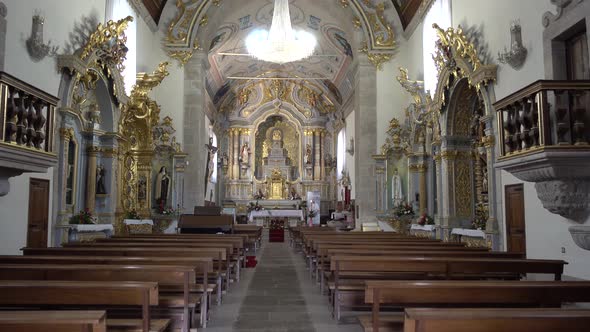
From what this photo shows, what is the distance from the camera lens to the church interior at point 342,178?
4.13 metres

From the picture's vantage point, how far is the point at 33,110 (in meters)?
6.31

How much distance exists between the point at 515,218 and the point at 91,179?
356 inches

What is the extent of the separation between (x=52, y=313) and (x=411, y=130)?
47.2 ft

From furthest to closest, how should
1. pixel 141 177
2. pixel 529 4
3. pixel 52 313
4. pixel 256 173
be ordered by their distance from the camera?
pixel 256 173 < pixel 141 177 < pixel 529 4 < pixel 52 313

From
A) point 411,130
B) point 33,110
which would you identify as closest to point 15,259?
point 33,110

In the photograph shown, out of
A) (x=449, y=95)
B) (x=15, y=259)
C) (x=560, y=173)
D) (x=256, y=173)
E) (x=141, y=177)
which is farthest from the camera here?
(x=256, y=173)

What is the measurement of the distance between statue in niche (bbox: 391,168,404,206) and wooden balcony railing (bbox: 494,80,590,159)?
974 centimetres

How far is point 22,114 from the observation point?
6039 millimetres

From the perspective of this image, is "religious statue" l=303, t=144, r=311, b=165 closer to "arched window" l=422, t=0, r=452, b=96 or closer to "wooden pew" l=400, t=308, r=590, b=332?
"arched window" l=422, t=0, r=452, b=96

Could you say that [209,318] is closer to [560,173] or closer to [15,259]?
[15,259]

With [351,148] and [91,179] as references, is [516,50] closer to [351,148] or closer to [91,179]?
[91,179]

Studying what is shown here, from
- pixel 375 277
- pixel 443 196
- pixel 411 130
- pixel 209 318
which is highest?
pixel 411 130

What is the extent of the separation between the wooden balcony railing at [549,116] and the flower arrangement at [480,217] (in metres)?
4.81

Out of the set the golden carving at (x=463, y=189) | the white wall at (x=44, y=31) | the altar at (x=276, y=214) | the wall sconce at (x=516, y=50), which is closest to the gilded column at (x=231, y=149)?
the altar at (x=276, y=214)
